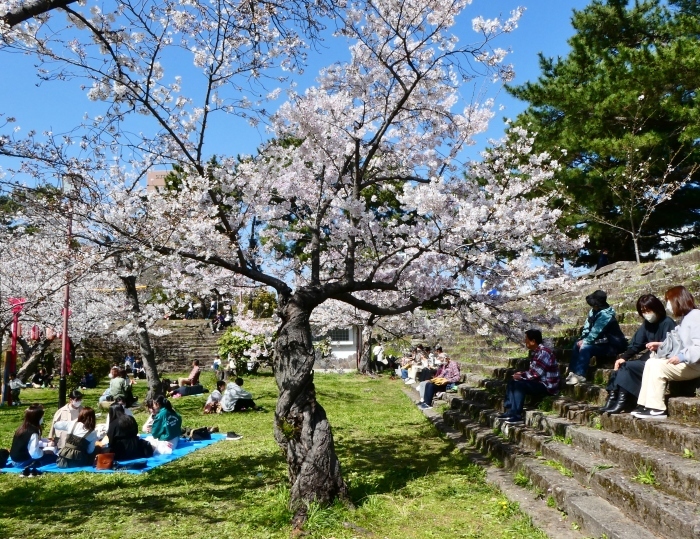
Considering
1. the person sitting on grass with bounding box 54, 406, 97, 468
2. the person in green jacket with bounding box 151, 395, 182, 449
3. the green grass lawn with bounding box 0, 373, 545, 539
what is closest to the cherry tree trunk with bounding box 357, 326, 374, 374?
the green grass lawn with bounding box 0, 373, 545, 539

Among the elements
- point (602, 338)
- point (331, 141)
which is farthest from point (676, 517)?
point (331, 141)

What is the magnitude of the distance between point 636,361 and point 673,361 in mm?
505

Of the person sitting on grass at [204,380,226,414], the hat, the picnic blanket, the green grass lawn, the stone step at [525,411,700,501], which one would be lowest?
the picnic blanket

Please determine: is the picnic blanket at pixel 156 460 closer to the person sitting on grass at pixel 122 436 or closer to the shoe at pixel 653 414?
the person sitting on grass at pixel 122 436

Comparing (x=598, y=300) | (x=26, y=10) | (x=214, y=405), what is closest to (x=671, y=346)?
(x=598, y=300)

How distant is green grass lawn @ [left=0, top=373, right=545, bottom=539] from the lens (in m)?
4.68

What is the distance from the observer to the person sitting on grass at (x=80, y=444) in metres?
7.69

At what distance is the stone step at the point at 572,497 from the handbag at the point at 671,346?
1367 mm

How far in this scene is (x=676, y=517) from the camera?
3328 mm

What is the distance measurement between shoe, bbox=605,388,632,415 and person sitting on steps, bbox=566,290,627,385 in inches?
62.8

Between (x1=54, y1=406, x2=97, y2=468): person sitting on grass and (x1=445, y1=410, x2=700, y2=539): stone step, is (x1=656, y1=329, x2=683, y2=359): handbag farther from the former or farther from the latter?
(x1=54, y1=406, x2=97, y2=468): person sitting on grass

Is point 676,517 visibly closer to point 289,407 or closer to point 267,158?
point 289,407

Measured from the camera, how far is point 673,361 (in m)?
4.62

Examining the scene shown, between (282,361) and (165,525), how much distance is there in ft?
5.79
